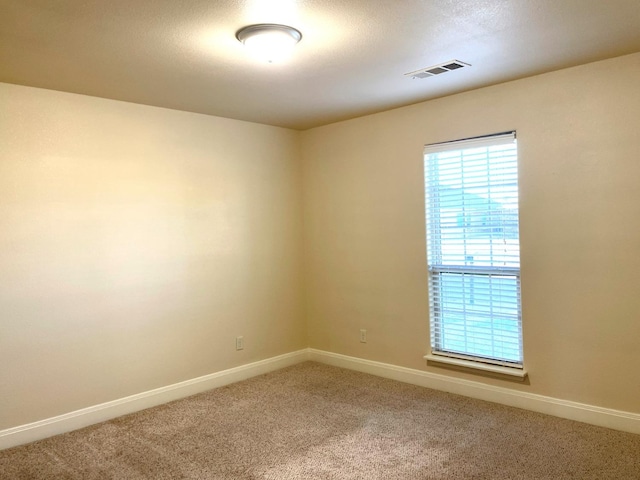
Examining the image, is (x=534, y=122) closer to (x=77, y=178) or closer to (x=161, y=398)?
(x=77, y=178)

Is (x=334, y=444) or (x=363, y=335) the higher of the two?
(x=363, y=335)

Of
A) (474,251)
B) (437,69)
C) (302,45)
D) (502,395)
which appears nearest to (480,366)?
(502,395)

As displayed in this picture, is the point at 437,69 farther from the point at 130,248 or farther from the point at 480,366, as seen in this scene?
the point at 130,248

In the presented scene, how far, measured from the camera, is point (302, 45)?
9.04 ft

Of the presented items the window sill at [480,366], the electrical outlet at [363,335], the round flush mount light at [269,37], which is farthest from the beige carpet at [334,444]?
the round flush mount light at [269,37]

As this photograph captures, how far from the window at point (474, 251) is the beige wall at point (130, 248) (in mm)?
1630

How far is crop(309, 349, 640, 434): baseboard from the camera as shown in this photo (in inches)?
127

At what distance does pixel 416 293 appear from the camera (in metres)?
4.28

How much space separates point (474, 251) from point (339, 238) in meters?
1.44

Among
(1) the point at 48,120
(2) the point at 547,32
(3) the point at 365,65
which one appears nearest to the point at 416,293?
(3) the point at 365,65

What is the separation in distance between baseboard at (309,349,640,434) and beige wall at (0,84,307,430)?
2.99 feet

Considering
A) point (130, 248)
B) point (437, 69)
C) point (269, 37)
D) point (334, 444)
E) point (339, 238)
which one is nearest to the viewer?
point (269, 37)

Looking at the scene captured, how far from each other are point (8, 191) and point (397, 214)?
2.99 meters

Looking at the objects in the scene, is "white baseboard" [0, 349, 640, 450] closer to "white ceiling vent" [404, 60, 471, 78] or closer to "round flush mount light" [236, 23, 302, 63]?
"white ceiling vent" [404, 60, 471, 78]
